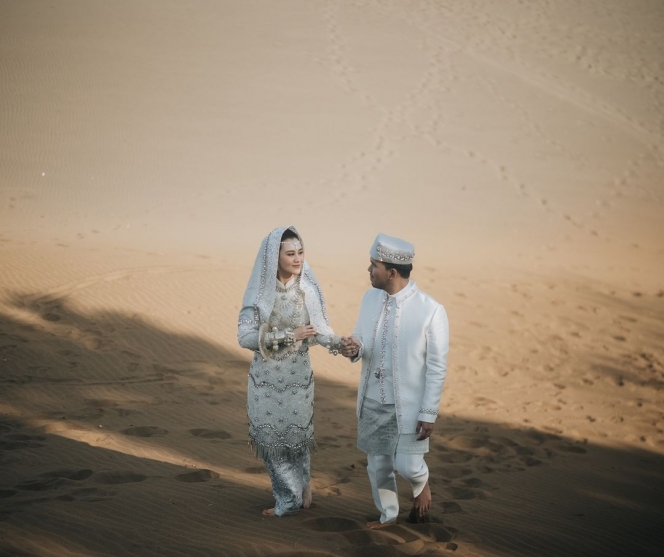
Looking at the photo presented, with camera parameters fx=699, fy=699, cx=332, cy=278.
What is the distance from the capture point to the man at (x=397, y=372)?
4531 mm

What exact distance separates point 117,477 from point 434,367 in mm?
2842

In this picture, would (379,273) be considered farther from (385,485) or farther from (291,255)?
(385,485)

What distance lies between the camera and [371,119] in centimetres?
2730

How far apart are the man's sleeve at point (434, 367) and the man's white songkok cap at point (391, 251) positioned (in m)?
0.41

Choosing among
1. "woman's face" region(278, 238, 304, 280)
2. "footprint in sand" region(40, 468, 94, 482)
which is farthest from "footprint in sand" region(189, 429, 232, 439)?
"woman's face" region(278, 238, 304, 280)

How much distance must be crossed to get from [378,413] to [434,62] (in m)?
29.6

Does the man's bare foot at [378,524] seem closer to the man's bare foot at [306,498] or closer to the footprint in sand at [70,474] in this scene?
the man's bare foot at [306,498]

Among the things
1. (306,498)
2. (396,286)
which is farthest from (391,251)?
(306,498)

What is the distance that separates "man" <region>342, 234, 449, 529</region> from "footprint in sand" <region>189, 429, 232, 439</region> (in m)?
2.86

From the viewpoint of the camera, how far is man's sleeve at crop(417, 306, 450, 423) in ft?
14.7

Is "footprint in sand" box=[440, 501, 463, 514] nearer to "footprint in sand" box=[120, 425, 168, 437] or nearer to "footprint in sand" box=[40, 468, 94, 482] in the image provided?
"footprint in sand" box=[40, 468, 94, 482]

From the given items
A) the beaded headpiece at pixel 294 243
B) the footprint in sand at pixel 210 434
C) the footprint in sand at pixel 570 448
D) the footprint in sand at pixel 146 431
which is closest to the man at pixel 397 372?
the beaded headpiece at pixel 294 243

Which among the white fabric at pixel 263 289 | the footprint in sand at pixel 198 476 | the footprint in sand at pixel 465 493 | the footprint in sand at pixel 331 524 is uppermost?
the white fabric at pixel 263 289

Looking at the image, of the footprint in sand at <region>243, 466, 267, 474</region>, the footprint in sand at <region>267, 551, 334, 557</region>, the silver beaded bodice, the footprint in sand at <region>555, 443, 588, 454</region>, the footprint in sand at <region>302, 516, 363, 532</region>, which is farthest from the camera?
the footprint in sand at <region>555, 443, 588, 454</region>
